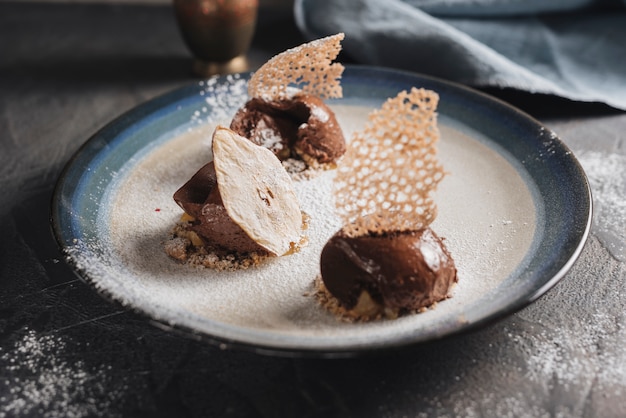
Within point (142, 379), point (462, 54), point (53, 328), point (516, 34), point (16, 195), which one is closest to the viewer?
point (142, 379)

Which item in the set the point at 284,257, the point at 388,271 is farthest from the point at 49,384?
the point at 388,271

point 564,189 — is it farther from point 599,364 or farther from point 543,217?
point 599,364

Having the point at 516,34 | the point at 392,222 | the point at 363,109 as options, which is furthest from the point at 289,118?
the point at 516,34

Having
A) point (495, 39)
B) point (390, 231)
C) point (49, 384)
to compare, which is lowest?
point (49, 384)

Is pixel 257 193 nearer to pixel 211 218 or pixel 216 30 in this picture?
pixel 211 218

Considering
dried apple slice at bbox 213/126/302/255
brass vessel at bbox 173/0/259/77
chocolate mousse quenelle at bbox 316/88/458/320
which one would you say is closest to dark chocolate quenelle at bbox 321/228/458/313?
chocolate mousse quenelle at bbox 316/88/458/320

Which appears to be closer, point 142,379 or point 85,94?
point 142,379

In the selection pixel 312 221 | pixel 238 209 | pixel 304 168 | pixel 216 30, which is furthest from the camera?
pixel 216 30
